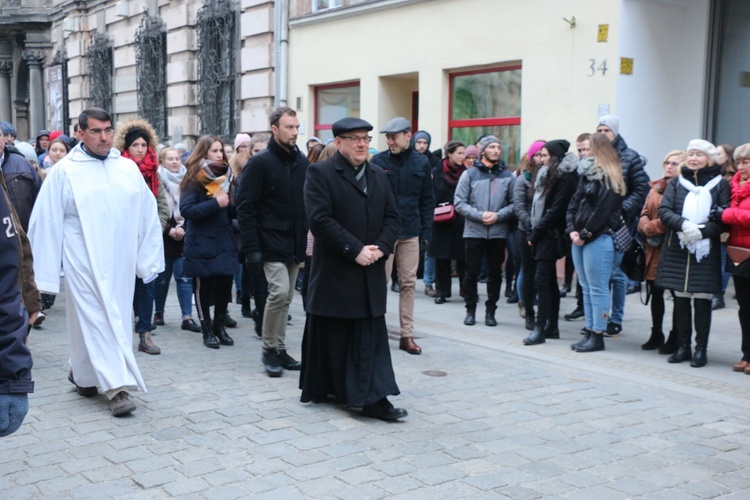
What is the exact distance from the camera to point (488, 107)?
45.1ft

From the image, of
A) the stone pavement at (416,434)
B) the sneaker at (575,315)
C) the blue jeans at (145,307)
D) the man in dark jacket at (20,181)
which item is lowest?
the sneaker at (575,315)

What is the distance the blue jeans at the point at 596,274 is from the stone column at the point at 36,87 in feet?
89.2

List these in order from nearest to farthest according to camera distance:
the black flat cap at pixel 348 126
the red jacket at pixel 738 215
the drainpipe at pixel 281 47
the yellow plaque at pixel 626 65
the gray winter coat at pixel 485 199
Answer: the black flat cap at pixel 348 126, the red jacket at pixel 738 215, the gray winter coat at pixel 485 199, the yellow plaque at pixel 626 65, the drainpipe at pixel 281 47

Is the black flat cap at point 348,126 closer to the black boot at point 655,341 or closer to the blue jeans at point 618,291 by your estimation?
the blue jeans at point 618,291

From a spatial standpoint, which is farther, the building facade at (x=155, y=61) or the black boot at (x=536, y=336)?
the building facade at (x=155, y=61)

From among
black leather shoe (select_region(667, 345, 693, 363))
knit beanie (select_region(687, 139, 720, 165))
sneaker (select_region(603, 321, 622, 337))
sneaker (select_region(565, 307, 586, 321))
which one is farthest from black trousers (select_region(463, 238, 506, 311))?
knit beanie (select_region(687, 139, 720, 165))

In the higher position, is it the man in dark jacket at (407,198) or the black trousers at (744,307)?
the man in dark jacket at (407,198)

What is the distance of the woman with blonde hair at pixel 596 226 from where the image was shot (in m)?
7.80

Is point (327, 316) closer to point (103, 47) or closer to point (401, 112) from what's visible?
point (401, 112)

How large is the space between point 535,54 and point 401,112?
3743 mm

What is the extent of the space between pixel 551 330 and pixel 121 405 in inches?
176

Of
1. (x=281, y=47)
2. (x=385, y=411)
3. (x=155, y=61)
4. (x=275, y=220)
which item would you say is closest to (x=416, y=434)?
(x=385, y=411)

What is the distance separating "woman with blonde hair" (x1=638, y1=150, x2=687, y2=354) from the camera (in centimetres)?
809

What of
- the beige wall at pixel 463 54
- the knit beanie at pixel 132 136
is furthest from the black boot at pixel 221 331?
the beige wall at pixel 463 54
